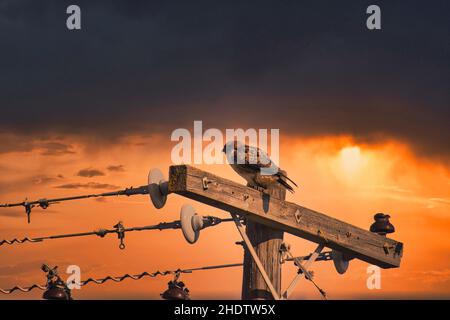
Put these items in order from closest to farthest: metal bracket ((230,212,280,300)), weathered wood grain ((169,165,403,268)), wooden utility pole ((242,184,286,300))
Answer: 1. weathered wood grain ((169,165,403,268))
2. metal bracket ((230,212,280,300))
3. wooden utility pole ((242,184,286,300))

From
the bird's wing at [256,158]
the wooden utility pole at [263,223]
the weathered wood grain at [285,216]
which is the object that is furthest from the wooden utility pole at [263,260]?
the bird's wing at [256,158]

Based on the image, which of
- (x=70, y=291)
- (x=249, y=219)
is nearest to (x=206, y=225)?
(x=249, y=219)

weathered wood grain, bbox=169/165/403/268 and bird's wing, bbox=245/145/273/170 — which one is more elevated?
bird's wing, bbox=245/145/273/170

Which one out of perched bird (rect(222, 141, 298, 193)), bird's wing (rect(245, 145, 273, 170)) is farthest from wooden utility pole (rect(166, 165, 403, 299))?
bird's wing (rect(245, 145, 273, 170))

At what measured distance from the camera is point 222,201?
1011 cm

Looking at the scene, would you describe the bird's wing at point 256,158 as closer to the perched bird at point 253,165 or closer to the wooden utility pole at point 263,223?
the perched bird at point 253,165

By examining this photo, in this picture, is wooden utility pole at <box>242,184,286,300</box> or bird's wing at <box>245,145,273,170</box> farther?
wooden utility pole at <box>242,184,286,300</box>

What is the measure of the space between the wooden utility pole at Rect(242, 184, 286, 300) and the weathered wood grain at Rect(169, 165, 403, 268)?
143 mm

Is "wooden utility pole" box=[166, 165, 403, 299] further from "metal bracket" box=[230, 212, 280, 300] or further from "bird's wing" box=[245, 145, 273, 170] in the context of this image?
"bird's wing" box=[245, 145, 273, 170]

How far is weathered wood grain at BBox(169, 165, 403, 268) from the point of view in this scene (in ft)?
32.3

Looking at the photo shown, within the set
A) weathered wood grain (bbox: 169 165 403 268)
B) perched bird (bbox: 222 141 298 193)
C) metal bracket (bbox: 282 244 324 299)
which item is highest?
perched bird (bbox: 222 141 298 193)

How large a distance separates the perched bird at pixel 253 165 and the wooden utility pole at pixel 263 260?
20 cm

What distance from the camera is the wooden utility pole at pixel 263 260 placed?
35.5ft
